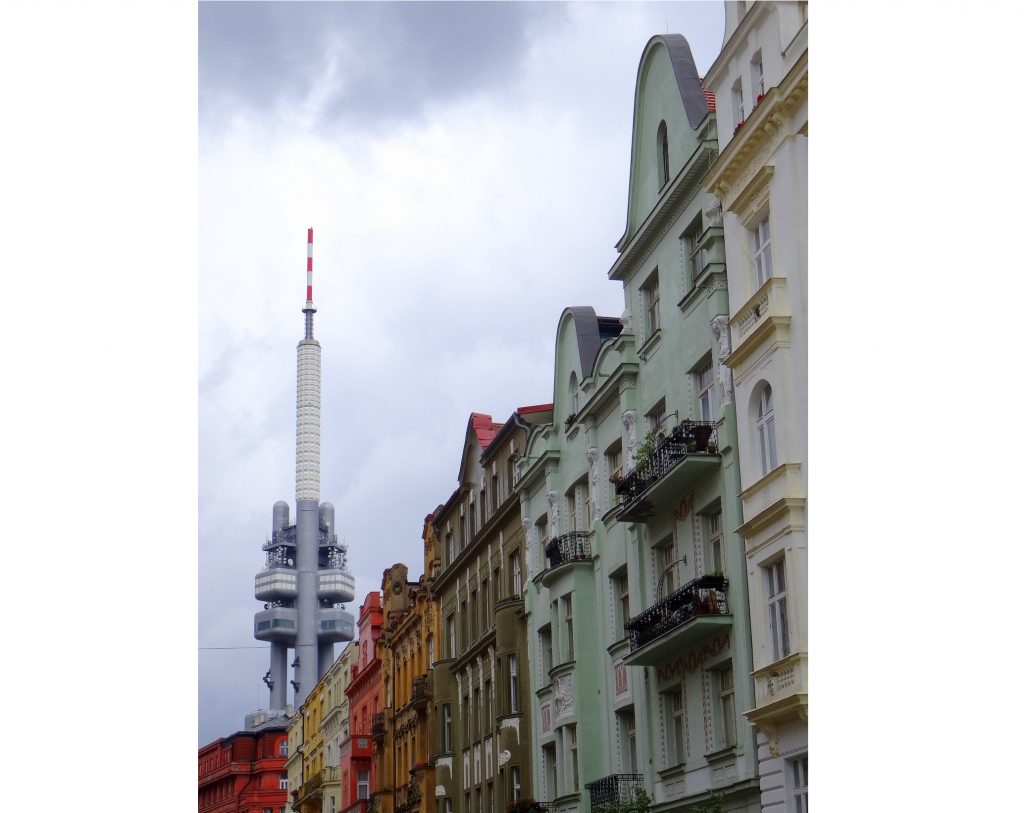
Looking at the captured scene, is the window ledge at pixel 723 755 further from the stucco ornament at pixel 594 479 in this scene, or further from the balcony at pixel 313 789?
the balcony at pixel 313 789

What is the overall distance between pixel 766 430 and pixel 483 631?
2218cm

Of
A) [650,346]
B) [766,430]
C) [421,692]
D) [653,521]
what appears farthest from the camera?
[421,692]

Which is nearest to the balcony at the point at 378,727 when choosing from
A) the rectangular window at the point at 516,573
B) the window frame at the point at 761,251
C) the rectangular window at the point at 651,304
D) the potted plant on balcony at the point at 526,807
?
the rectangular window at the point at 516,573

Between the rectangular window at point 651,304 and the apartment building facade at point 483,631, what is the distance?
10.5 meters

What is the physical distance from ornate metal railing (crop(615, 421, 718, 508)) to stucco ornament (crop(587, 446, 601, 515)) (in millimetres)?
4191

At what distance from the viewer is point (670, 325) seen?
27.8 m

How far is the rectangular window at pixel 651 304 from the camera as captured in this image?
95.7 ft

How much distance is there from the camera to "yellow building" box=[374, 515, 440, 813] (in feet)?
165

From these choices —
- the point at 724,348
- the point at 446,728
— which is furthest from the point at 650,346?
the point at 446,728

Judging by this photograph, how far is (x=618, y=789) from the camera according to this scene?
2847 centimetres

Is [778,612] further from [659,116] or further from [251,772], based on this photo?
[251,772]
